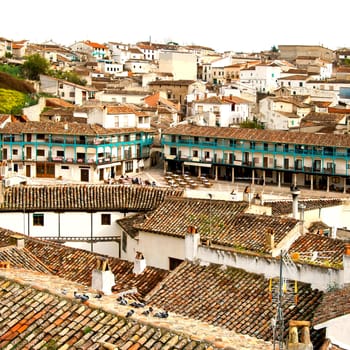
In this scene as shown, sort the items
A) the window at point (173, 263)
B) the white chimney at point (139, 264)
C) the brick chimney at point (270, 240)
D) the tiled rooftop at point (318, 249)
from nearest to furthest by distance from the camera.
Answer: the tiled rooftop at point (318, 249)
the brick chimney at point (270, 240)
the white chimney at point (139, 264)
the window at point (173, 263)

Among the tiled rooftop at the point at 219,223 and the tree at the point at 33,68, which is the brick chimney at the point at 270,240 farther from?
the tree at the point at 33,68

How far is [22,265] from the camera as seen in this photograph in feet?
60.0

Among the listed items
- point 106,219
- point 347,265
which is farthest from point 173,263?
point 347,265

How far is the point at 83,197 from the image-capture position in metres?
28.4

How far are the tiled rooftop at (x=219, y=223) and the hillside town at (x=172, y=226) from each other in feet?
0.17

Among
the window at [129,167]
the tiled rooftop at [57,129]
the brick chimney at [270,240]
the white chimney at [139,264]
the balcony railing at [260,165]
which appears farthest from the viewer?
the window at [129,167]

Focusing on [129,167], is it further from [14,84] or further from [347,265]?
[347,265]

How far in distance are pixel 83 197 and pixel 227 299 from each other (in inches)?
535

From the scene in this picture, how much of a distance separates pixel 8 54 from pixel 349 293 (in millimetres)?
105950

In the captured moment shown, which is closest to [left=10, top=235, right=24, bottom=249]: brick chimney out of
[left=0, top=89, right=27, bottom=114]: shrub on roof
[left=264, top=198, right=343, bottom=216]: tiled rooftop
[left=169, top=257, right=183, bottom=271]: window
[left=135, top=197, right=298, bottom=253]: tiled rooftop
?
[left=135, top=197, right=298, bottom=253]: tiled rooftop

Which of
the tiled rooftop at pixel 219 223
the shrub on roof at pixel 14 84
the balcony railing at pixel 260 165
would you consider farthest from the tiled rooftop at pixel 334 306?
the shrub on roof at pixel 14 84

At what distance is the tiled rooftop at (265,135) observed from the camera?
57.2 m

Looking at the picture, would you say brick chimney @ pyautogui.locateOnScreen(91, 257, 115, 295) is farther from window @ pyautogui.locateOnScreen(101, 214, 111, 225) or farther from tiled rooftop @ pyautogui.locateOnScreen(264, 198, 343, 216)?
tiled rooftop @ pyautogui.locateOnScreen(264, 198, 343, 216)

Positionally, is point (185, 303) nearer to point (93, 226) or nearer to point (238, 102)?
point (93, 226)
